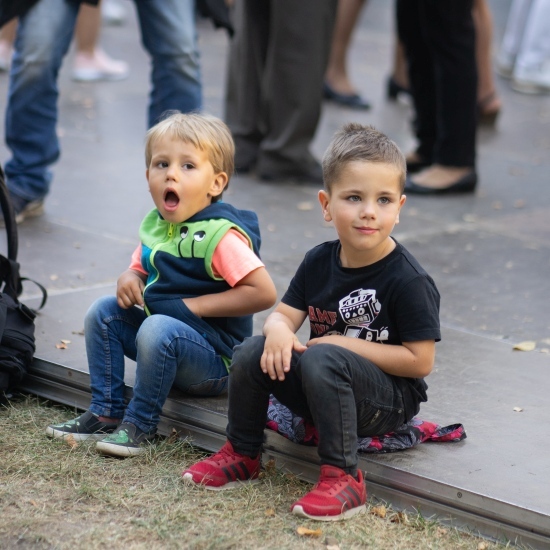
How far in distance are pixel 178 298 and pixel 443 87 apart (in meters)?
3.41

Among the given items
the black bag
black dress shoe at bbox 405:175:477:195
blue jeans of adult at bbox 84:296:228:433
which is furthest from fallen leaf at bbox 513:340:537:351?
black dress shoe at bbox 405:175:477:195

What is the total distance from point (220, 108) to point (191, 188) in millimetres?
5627

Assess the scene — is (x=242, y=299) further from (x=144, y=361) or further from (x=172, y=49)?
(x=172, y=49)

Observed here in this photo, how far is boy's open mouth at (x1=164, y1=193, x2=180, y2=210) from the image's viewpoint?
3.15 meters

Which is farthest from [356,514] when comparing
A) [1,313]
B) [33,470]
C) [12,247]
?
[12,247]

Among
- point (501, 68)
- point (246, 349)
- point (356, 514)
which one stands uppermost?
point (246, 349)

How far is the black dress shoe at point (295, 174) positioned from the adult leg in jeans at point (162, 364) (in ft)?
11.0

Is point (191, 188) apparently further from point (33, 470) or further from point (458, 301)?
point (458, 301)

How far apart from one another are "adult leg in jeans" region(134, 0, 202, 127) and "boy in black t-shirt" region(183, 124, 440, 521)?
244 centimetres

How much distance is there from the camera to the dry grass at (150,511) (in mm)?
2584

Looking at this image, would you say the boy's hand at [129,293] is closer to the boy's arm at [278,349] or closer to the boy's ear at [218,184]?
the boy's ear at [218,184]

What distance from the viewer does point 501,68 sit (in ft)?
37.7

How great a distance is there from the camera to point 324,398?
265 cm

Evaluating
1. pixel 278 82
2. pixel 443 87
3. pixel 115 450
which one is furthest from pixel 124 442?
pixel 443 87
